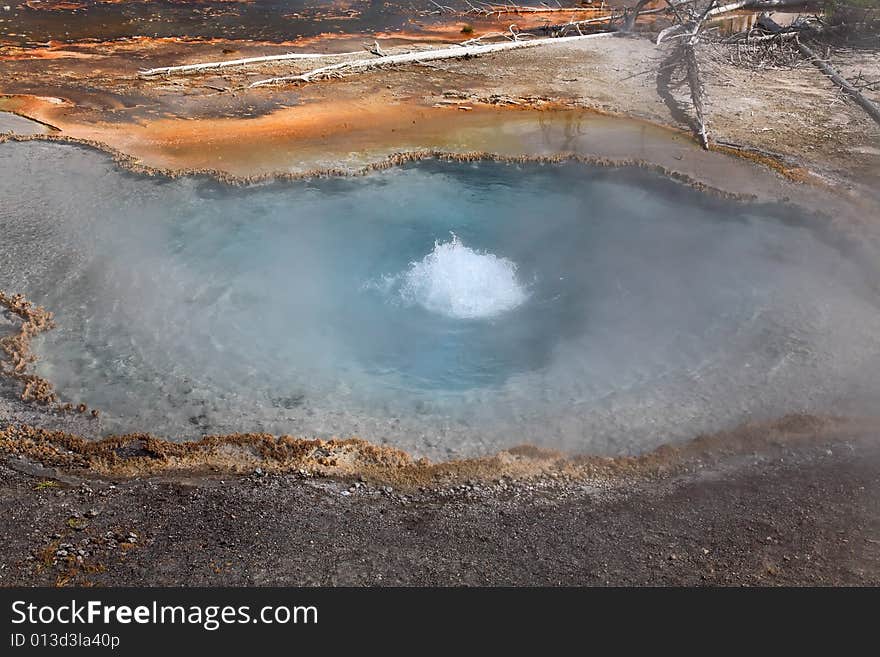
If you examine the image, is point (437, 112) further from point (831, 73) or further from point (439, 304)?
point (831, 73)

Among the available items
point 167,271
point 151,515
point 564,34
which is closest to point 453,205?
point 167,271

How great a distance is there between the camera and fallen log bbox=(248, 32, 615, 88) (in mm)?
17547

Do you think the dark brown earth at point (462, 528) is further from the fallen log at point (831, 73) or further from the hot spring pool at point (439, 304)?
the fallen log at point (831, 73)

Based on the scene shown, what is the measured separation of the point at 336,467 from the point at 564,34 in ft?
59.6

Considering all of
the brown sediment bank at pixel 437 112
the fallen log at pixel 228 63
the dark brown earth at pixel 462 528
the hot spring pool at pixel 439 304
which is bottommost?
the dark brown earth at pixel 462 528

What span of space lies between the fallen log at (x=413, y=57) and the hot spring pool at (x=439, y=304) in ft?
19.3

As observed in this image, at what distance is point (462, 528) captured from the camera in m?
6.60

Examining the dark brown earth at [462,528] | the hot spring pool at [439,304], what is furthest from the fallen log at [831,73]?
the dark brown earth at [462,528]

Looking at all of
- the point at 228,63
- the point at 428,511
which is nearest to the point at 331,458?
the point at 428,511

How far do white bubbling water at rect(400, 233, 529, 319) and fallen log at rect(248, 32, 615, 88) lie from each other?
900cm

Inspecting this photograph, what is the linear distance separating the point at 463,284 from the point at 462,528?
15.1ft

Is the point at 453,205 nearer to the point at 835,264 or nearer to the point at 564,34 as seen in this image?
the point at 835,264

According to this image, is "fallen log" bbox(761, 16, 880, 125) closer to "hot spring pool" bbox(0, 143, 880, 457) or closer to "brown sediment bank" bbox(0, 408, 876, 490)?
"hot spring pool" bbox(0, 143, 880, 457)

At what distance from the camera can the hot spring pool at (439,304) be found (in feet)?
27.1
